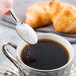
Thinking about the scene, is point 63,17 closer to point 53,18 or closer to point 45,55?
point 53,18

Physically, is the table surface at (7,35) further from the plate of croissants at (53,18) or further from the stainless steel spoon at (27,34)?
the stainless steel spoon at (27,34)

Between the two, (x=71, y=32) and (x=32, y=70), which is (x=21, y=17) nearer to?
(x=71, y=32)

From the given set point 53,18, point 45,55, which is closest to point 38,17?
point 53,18

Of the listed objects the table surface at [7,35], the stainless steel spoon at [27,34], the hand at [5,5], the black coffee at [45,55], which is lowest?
the table surface at [7,35]

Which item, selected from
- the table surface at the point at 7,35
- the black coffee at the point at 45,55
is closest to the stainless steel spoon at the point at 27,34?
the black coffee at the point at 45,55

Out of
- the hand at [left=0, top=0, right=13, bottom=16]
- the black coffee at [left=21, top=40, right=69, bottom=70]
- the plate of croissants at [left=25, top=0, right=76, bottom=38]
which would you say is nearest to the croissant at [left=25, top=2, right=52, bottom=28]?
the plate of croissants at [left=25, top=0, right=76, bottom=38]

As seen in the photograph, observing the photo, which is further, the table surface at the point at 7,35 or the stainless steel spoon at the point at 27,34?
the table surface at the point at 7,35

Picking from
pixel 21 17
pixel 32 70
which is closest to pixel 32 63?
pixel 32 70
